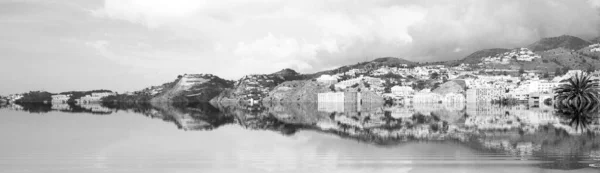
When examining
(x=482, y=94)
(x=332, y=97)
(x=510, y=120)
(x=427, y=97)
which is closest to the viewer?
(x=510, y=120)

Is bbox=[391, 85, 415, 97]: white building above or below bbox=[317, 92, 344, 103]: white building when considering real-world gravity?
above

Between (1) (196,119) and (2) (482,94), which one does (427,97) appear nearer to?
(2) (482,94)

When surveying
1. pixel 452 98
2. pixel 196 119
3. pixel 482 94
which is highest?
pixel 482 94

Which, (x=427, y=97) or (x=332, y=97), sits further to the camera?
(x=332, y=97)

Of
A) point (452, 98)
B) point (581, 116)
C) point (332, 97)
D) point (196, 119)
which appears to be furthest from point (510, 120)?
point (332, 97)

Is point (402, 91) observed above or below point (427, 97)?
above

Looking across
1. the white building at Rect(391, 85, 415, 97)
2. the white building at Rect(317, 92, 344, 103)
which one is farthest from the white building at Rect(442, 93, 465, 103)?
the white building at Rect(317, 92, 344, 103)

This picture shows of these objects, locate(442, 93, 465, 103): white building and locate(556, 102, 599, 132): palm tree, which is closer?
locate(556, 102, 599, 132): palm tree

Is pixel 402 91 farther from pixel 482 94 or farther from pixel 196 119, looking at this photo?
pixel 196 119

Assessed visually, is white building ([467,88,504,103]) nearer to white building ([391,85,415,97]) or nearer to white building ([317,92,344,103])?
white building ([391,85,415,97])

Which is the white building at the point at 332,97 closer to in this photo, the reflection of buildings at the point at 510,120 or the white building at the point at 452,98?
the white building at the point at 452,98

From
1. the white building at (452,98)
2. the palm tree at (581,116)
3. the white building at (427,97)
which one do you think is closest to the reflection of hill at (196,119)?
the palm tree at (581,116)

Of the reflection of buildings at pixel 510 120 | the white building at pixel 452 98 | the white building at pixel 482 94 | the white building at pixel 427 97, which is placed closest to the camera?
the reflection of buildings at pixel 510 120

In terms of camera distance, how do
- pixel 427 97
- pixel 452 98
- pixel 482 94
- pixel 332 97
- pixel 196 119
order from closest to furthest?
1. pixel 196 119
2. pixel 452 98
3. pixel 482 94
4. pixel 427 97
5. pixel 332 97
